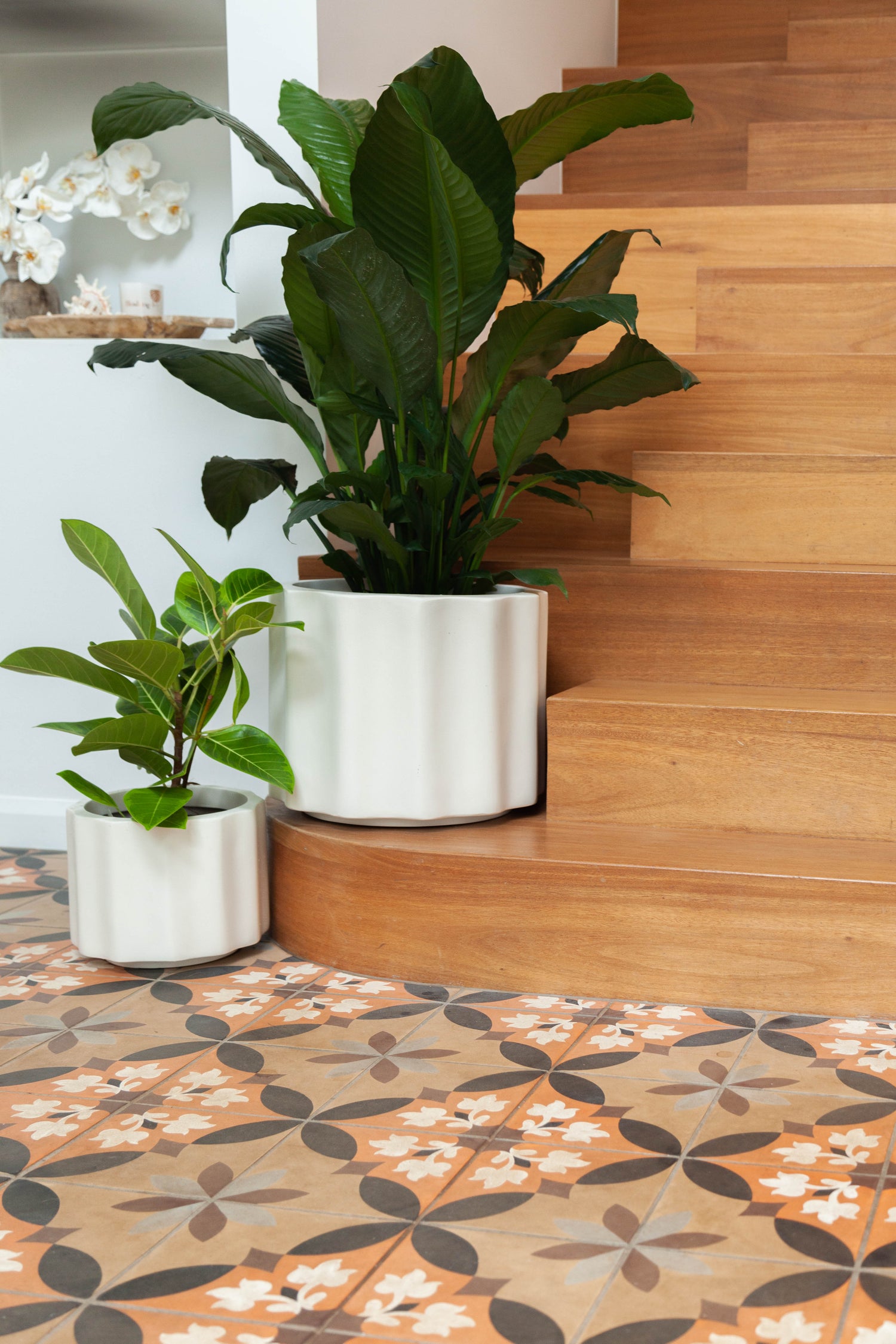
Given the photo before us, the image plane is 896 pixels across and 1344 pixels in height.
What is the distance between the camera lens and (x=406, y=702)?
1.83m

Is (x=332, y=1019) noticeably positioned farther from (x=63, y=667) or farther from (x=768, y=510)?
(x=768, y=510)

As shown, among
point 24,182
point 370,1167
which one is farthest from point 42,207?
point 370,1167

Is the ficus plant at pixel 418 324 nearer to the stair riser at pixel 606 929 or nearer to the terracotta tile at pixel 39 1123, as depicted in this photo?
the stair riser at pixel 606 929

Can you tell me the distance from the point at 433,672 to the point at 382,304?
48 cm

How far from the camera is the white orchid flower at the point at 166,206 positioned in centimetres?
278

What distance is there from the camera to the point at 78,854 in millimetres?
1853

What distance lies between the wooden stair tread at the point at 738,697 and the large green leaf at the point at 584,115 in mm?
714

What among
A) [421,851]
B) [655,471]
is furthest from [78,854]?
[655,471]

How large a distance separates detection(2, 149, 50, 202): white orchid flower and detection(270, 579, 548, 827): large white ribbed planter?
4.25 ft

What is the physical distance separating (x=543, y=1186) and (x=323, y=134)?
141 centimetres

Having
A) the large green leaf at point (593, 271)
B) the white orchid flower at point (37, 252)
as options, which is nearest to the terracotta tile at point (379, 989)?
the large green leaf at point (593, 271)

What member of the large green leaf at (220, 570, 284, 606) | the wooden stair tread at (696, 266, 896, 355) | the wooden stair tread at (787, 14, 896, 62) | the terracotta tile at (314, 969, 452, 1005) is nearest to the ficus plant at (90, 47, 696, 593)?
the large green leaf at (220, 570, 284, 606)

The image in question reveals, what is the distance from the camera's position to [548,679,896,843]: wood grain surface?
5.88 feet

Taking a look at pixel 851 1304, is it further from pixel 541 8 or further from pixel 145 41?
pixel 541 8
